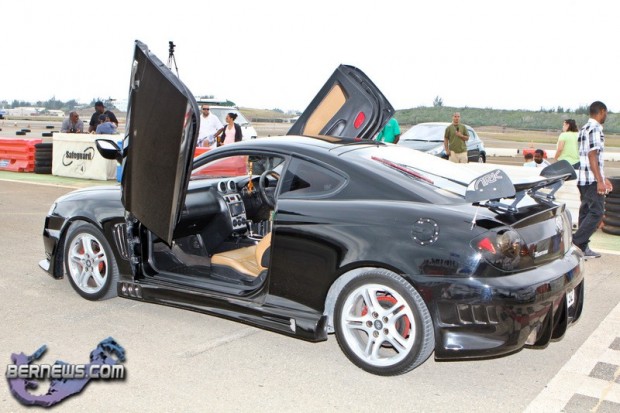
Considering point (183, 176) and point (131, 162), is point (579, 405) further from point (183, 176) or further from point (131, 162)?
point (131, 162)

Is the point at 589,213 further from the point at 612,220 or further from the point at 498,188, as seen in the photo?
the point at 498,188

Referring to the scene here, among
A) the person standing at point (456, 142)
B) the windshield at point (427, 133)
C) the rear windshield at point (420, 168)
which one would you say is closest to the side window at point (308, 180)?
the rear windshield at point (420, 168)

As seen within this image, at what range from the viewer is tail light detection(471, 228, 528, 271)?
4.14 meters

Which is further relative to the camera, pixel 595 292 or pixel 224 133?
pixel 224 133

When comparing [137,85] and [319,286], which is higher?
[137,85]

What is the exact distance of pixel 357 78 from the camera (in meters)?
7.10

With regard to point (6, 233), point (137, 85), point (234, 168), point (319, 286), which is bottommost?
point (6, 233)

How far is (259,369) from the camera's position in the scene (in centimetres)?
467

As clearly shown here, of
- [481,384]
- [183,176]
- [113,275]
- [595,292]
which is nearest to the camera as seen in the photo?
[481,384]

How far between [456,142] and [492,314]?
12.7 m

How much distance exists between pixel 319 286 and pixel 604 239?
6.48 m

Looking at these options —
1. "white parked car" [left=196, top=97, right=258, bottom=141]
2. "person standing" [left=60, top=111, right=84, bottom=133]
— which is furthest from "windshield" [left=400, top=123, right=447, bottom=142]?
"person standing" [left=60, top=111, right=84, bottom=133]

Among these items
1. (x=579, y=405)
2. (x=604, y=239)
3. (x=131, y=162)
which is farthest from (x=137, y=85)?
(x=604, y=239)

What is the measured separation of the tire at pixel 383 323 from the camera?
428 centimetres
